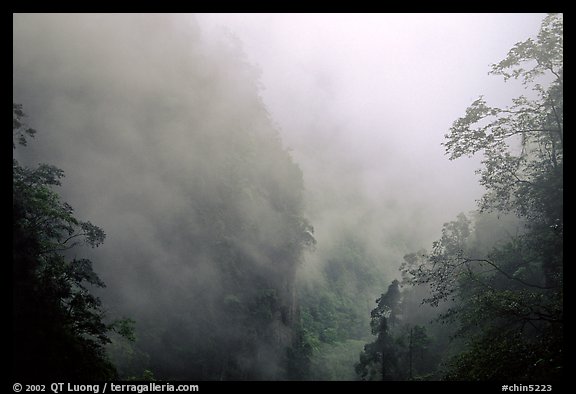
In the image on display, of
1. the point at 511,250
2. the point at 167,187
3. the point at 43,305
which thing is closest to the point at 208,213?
the point at 167,187

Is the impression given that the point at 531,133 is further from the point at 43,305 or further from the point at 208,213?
the point at 208,213

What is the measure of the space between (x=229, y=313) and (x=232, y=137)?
18.6 m

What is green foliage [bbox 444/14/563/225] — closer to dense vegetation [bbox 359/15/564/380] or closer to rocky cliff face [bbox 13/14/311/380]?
dense vegetation [bbox 359/15/564/380]

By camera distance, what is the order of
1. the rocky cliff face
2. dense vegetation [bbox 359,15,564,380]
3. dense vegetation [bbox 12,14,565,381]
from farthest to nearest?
the rocky cliff face < dense vegetation [bbox 12,14,565,381] < dense vegetation [bbox 359,15,564,380]

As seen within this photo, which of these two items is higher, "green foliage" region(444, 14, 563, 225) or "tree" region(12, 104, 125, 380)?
"green foliage" region(444, 14, 563, 225)

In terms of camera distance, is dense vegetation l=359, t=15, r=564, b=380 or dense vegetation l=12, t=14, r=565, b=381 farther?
dense vegetation l=12, t=14, r=565, b=381

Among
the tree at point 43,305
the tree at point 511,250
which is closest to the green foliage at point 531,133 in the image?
the tree at point 511,250

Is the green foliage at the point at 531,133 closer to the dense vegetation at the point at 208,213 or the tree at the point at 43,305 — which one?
the dense vegetation at the point at 208,213

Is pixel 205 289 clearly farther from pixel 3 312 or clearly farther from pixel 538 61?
pixel 538 61

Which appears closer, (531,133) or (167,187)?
(531,133)

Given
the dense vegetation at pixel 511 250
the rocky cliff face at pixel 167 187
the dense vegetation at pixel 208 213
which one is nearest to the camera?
the dense vegetation at pixel 511 250

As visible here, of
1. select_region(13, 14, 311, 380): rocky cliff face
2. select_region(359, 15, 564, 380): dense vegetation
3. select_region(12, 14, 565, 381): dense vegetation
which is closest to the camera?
select_region(359, 15, 564, 380): dense vegetation

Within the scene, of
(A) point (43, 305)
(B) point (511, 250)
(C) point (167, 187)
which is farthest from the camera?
(C) point (167, 187)

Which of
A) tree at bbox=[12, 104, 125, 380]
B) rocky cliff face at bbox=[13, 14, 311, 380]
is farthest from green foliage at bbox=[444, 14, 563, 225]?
rocky cliff face at bbox=[13, 14, 311, 380]
